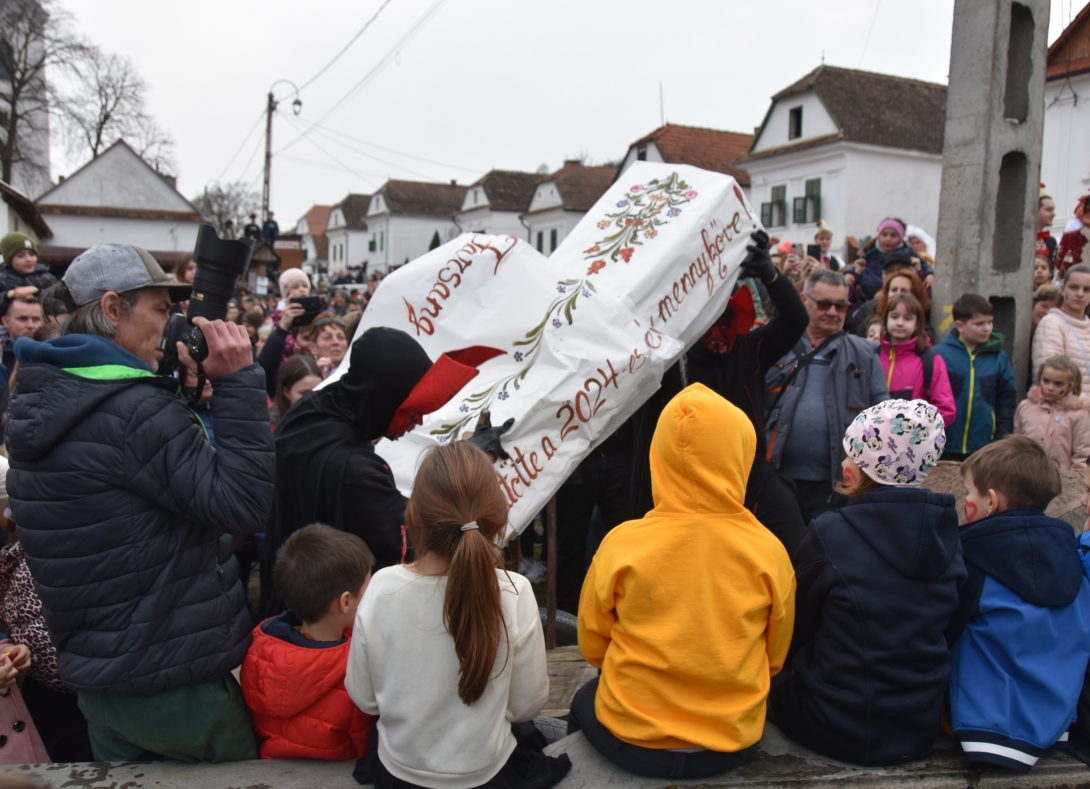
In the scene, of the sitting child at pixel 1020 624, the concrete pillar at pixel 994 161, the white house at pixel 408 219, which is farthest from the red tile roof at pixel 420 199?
the sitting child at pixel 1020 624

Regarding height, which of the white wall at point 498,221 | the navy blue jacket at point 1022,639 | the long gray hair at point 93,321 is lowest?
the navy blue jacket at point 1022,639

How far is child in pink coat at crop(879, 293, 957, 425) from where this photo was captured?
15.3 feet

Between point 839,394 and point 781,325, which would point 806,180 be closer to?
point 839,394

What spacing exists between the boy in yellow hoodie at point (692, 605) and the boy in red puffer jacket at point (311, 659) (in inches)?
30.5

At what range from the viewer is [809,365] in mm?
4273

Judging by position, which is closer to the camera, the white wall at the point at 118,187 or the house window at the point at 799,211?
the house window at the point at 799,211

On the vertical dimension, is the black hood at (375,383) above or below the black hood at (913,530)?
above

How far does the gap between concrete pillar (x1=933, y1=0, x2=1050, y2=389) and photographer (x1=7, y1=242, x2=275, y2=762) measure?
5.21m

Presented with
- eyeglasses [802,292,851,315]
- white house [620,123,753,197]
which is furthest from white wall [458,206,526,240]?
eyeglasses [802,292,851,315]

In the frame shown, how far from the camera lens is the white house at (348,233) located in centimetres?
7306

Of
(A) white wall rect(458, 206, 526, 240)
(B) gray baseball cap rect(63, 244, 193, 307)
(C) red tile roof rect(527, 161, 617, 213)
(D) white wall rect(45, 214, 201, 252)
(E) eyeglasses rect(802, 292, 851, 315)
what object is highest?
(C) red tile roof rect(527, 161, 617, 213)

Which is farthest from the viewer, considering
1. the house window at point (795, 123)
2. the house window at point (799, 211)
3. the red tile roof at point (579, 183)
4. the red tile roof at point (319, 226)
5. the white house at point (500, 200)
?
the red tile roof at point (319, 226)

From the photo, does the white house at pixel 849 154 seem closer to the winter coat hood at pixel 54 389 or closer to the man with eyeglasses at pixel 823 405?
the man with eyeglasses at pixel 823 405

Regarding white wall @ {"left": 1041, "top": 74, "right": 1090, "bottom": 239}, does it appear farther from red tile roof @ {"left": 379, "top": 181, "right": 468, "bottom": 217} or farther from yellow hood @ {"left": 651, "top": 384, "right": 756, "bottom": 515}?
red tile roof @ {"left": 379, "top": 181, "right": 468, "bottom": 217}
